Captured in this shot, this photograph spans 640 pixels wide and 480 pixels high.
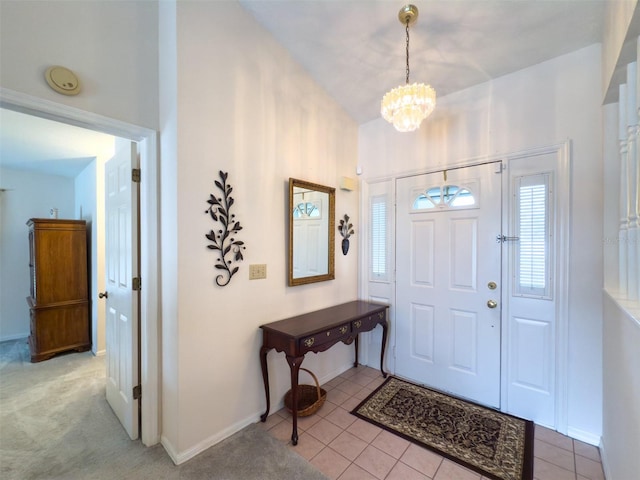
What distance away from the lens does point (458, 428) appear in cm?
202

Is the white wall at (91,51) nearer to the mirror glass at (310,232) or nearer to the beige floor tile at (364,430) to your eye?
the mirror glass at (310,232)

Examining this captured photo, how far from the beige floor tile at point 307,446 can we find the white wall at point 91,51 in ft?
7.82

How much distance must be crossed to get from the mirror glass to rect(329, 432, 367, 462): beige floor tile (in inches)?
46.6

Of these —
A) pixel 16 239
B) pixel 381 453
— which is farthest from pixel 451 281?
pixel 16 239

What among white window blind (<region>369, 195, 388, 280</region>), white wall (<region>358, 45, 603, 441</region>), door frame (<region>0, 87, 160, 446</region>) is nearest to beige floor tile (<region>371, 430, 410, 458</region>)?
white wall (<region>358, 45, 603, 441</region>)

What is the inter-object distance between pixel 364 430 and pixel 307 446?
45 cm

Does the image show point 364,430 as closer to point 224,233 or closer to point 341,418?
point 341,418

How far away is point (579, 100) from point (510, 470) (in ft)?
8.12

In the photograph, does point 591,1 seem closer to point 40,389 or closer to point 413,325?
point 413,325

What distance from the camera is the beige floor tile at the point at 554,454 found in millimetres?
1703

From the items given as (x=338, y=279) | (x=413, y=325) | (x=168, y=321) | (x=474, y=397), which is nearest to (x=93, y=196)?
(x=168, y=321)

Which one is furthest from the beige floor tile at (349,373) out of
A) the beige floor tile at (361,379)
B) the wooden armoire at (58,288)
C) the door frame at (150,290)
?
the wooden armoire at (58,288)

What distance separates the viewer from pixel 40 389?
255 cm

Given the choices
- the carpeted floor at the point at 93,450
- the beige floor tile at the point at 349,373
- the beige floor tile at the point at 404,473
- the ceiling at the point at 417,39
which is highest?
the ceiling at the point at 417,39
